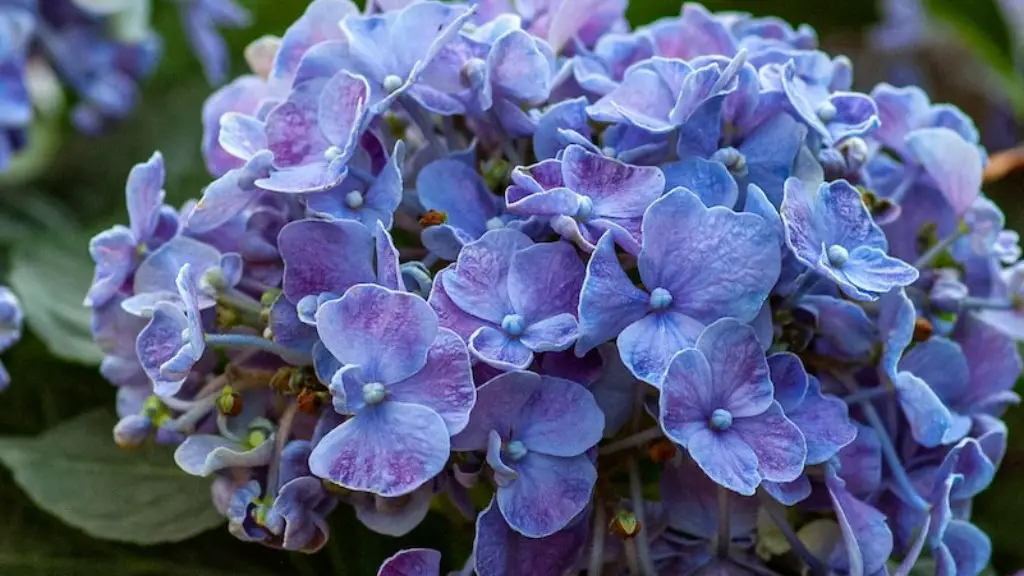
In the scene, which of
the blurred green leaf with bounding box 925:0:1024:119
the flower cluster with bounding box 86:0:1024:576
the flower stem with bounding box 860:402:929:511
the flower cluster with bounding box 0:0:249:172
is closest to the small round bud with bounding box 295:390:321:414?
the flower cluster with bounding box 86:0:1024:576

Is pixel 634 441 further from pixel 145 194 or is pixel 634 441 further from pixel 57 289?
pixel 57 289

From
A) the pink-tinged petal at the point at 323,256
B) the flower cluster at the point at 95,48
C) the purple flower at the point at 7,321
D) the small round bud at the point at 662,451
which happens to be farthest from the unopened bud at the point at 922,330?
the flower cluster at the point at 95,48

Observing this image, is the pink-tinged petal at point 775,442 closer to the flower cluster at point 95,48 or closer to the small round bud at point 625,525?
the small round bud at point 625,525

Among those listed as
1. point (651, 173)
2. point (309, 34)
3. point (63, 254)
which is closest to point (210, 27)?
point (63, 254)

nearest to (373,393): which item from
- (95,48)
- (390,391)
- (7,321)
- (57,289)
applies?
(390,391)

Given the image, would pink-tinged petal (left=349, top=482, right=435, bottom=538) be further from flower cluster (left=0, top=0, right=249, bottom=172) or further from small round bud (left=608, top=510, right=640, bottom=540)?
flower cluster (left=0, top=0, right=249, bottom=172)

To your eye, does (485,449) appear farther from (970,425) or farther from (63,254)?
(63,254)
